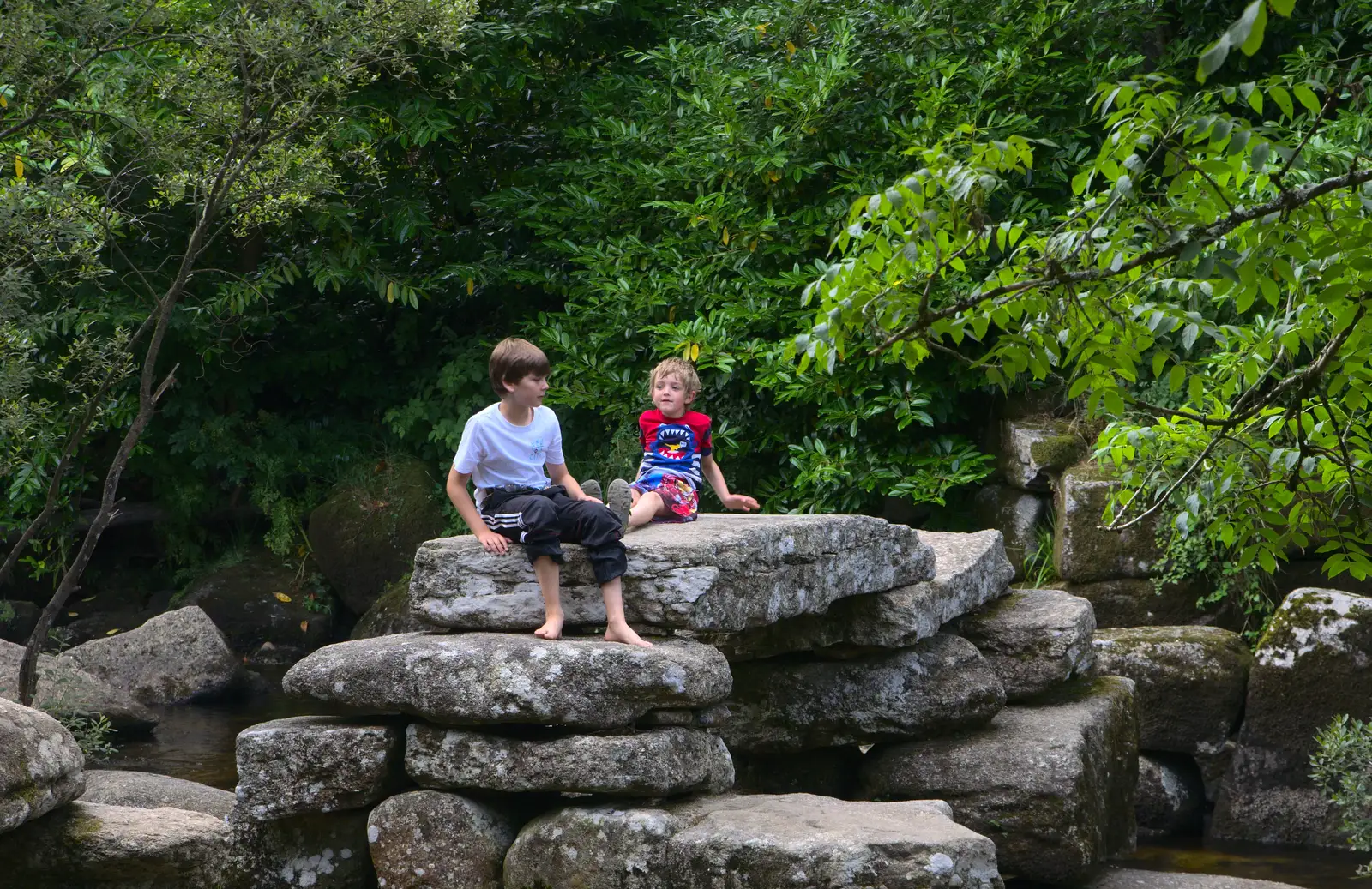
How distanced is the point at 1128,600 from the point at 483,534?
603 cm

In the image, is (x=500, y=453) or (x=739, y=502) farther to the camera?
(x=739, y=502)

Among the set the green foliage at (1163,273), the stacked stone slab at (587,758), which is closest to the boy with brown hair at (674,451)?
the stacked stone slab at (587,758)

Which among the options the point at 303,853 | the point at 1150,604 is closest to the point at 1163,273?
the point at 303,853

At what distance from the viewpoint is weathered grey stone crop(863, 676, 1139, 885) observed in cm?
693

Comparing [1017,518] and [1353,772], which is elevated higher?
[1017,518]

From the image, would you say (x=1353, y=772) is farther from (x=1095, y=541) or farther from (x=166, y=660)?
(x=166, y=660)

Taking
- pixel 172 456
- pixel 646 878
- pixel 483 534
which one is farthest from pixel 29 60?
pixel 172 456

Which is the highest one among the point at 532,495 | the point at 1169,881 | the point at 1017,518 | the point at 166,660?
the point at 1017,518

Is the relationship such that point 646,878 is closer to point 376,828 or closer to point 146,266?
point 376,828

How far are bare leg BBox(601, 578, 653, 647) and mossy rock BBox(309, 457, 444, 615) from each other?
731 centimetres

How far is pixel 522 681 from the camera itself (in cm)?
549

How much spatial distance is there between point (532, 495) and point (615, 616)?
0.68 m

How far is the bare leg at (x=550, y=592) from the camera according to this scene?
5844 millimetres

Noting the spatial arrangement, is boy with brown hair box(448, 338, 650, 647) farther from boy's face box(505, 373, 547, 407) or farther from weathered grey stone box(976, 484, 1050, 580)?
weathered grey stone box(976, 484, 1050, 580)
